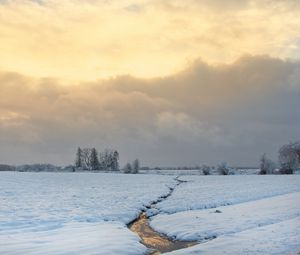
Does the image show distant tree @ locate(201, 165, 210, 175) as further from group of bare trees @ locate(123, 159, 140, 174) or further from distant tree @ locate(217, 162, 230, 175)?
group of bare trees @ locate(123, 159, 140, 174)

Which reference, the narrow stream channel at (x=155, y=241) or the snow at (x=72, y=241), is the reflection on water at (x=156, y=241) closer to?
the narrow stream channel at (x=155, y=241)

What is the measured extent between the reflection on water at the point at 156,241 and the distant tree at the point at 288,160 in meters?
121

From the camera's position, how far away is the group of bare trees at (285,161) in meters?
142

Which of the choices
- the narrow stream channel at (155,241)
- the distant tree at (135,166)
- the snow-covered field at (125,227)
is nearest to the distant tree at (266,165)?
the distant tree at (135,166)

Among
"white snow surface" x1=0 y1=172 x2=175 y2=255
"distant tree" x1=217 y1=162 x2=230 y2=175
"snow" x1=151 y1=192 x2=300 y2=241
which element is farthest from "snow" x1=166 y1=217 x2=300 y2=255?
"distant tree" x1=217 y1=162 x2=230 y2=175

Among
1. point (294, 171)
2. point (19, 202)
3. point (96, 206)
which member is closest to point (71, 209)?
point (96, 206)

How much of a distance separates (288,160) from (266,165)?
7.64 meters

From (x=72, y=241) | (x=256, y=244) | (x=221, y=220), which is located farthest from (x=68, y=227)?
(x=256, y=244)

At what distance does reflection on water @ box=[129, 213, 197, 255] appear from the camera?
2114 cm

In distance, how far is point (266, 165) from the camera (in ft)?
481

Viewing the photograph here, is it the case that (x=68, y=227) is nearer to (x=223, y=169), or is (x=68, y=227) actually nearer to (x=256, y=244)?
(x=256, y=244)

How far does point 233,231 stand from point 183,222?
5100 millimetres

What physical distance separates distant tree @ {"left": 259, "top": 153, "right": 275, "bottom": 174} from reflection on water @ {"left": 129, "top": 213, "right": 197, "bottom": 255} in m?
124

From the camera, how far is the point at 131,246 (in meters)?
20.2
